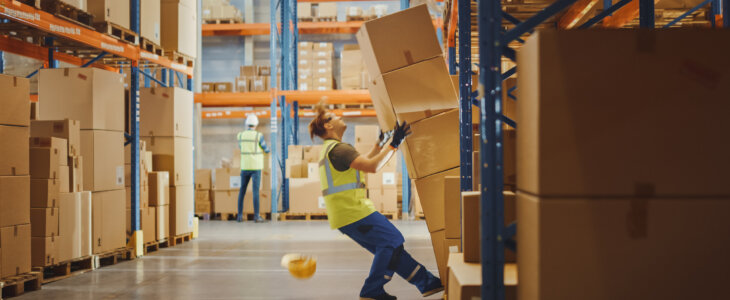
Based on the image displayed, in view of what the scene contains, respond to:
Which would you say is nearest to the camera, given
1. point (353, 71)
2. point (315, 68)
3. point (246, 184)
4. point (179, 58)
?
point (179, 58)

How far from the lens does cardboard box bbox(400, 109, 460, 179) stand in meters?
4.54

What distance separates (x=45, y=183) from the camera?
5.71m

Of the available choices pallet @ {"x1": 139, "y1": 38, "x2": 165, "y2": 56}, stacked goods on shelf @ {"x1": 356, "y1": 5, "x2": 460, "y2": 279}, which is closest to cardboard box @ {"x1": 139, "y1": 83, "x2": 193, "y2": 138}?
pallet @ {"x1": 139, "y1": 38, "x2": 165, "y2": 56}

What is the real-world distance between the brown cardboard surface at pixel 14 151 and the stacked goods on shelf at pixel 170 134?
10.3 ft

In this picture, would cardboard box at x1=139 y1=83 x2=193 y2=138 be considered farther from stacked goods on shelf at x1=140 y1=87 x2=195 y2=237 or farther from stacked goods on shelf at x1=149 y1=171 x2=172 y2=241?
stacked goods on shelf at x1=149 y1=171 x2=172 y2=241

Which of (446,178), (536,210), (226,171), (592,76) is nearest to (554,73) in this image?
(592,76)

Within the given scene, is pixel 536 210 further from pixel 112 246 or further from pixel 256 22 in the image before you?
pixel 256 22

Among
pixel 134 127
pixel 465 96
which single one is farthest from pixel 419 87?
pixel 134 127

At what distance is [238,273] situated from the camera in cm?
621

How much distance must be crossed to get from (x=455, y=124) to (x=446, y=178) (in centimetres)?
50

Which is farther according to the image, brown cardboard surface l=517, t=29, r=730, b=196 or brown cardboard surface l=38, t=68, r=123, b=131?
brown cardboard surface l=38, t=68, r=123, b=131

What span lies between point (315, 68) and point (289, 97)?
92cm

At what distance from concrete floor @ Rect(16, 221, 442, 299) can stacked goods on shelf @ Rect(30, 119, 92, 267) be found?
325 millimetres

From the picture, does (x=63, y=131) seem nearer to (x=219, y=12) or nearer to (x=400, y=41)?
(x=400, y=41)
